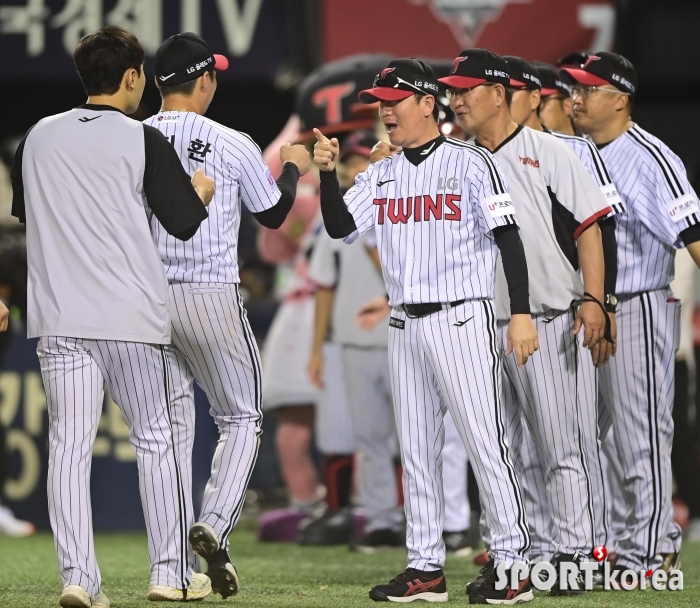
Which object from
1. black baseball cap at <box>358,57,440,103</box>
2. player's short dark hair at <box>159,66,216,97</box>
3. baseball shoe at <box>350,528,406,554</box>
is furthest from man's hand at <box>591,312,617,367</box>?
baseball shoe at <box>350,528,406,554</box>

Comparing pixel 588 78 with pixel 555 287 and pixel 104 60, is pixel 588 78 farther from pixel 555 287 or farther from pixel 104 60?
pixel 104 60

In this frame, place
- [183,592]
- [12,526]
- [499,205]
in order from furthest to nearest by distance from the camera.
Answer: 1. [12,526]
2. [499,205]
3. [183,592]

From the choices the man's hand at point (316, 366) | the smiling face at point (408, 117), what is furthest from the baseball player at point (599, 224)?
the man's hand at point (316, 366)

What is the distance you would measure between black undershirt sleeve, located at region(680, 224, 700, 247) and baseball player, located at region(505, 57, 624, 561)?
252 mm

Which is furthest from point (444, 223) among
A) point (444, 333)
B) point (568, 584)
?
point (568, 584)

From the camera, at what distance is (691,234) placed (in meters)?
5.12

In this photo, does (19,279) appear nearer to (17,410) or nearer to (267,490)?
(17,410)

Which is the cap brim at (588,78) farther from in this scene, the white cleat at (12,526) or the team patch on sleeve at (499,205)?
the white cleat at (12,526)

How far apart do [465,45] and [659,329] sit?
493cm

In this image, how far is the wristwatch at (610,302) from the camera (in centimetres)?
501

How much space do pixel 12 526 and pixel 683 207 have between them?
13.6 ft

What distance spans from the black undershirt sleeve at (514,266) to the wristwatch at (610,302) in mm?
554

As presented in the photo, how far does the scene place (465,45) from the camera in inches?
386

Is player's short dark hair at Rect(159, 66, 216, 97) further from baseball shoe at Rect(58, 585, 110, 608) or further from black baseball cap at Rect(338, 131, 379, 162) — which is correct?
black baseball cap at Rect(338, 131, 379, 162)
